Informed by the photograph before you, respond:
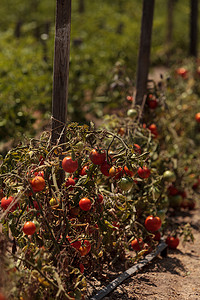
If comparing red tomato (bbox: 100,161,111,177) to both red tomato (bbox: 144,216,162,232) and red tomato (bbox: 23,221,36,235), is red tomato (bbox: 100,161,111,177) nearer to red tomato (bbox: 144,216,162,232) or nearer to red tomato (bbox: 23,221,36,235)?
red tomato (bbox: 23,221,36,235)

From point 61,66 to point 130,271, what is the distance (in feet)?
5.39

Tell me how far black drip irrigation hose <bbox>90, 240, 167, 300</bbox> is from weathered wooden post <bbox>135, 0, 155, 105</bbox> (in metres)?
1.65

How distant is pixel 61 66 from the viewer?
106 inches

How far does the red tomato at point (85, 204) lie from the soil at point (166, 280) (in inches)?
27.2

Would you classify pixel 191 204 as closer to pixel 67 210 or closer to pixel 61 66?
pixel 67 210

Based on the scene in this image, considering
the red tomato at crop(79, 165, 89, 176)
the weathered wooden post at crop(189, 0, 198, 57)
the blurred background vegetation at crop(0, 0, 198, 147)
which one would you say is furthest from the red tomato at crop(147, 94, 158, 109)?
the weathered wooden post at crop(189, 0, 198, 57)

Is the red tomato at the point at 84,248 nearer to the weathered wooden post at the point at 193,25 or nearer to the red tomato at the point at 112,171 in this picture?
the red tomato at the point at 112,171

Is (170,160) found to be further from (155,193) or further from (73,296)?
(73,296)

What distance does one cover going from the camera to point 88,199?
93.8 inches

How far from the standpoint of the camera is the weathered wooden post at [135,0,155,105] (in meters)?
4.18

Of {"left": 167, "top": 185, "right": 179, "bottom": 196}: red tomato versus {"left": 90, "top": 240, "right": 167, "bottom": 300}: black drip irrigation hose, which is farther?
{"left": 167, "top": 185, "right": 179, "bottom": 196}: red tomato

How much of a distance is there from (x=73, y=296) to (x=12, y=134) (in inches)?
107

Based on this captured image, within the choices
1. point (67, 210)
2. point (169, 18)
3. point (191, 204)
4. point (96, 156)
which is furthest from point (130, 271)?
point (169, 18)

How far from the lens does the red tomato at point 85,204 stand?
2.36 metres
